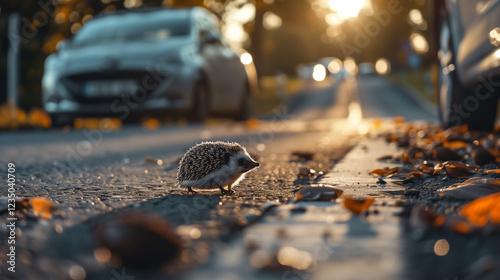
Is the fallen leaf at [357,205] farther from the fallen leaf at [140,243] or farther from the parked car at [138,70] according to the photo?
the parked car at [138,70]

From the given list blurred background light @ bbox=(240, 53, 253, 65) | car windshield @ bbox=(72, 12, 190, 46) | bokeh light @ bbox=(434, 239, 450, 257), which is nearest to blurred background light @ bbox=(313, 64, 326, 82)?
blurred background light @ bbox=(240, 53, 253, 65)

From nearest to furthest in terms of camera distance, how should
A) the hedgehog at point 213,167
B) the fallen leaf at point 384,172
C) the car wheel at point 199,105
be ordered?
the hedgehog at point 213,167 → the fallen leaf at point 384,172 → the car wheel at point 199,105

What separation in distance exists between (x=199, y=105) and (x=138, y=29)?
1656 millimetres

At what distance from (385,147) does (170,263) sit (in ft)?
15.3

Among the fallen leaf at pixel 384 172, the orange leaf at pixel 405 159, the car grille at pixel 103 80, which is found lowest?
the fallen leaf at pixel 384 172

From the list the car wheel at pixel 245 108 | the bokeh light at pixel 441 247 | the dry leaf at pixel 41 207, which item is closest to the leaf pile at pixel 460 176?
the bokeh light at pixel 441 247

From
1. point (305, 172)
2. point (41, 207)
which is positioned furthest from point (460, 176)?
point (41, 207)

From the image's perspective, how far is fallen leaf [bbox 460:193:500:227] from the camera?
88.0 inches

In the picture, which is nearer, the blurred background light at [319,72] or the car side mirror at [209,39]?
the car side mirror at [209,39]

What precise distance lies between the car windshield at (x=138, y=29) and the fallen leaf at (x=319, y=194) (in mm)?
7777

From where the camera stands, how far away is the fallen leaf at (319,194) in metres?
3.04

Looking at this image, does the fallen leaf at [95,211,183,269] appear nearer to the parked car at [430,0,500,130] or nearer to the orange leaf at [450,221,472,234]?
the orange leaf at [450,221,472,234]

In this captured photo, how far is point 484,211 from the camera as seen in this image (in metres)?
2.31

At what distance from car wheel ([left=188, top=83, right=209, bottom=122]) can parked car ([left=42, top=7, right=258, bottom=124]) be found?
0.02m
